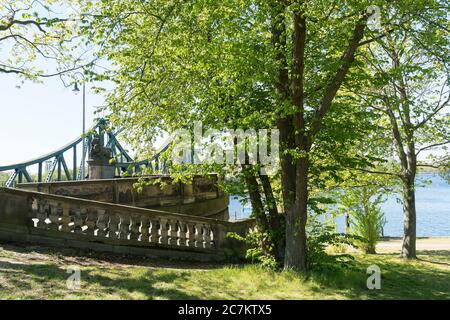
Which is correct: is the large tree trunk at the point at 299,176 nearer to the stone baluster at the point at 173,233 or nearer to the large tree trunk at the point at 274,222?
the large tree trunk at the point at 274,222

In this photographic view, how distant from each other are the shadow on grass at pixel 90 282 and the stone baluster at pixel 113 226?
265 cm

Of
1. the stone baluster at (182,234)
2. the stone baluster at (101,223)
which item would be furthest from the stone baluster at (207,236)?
the stone baluster at (101,223)

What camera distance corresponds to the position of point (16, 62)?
56.4 ft

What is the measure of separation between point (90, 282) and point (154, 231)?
456 centimetres

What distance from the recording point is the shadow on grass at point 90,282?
6.18m

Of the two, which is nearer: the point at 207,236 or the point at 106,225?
the point at 106,225

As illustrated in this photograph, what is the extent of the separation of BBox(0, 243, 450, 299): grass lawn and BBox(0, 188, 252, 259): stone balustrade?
0.54 metres

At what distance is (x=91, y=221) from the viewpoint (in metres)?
10.3

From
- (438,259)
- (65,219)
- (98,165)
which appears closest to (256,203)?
(65,219)

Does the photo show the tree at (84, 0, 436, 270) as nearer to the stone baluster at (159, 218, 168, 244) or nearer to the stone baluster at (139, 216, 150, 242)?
the stone baluster at (139, 216, 150, 242)

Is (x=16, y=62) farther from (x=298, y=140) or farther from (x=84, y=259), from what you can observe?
(x=298, y=140)

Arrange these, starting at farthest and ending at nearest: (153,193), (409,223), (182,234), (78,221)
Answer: (409,223) → (153,193) → (182,234) → (78,221)

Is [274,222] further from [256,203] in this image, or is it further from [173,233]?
[173,233]
